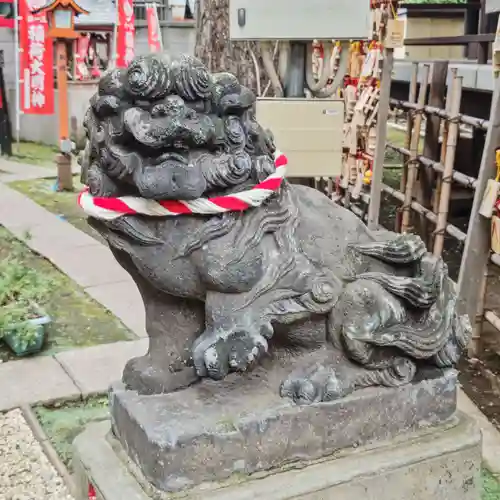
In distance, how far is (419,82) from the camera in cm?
497

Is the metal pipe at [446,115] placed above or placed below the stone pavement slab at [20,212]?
above

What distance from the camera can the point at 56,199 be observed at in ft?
22.1

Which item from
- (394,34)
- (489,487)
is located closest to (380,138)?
(394,34)

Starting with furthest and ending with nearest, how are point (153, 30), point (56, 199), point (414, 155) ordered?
point (153, 30)
point (56, 199)
point (414, 155)

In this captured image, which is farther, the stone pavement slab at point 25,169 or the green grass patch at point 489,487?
the stone pavement slab at point 25,169

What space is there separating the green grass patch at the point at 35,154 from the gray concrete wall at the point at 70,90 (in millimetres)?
203

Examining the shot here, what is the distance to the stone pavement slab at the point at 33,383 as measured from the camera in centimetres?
278

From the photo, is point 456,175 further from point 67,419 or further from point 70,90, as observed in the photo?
point 70,90

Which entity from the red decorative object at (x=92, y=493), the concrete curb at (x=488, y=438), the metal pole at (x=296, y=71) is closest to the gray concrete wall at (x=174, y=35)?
the metal pole at (x=296, y=71)

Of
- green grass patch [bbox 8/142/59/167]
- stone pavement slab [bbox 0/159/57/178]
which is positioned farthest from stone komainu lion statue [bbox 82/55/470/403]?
green grass patch [bbox 8/142/59/167]

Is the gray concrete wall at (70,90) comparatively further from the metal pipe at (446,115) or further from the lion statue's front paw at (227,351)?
the lion statue's front paw at (227,351)

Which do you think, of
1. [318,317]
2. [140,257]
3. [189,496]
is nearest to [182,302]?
[140,257]

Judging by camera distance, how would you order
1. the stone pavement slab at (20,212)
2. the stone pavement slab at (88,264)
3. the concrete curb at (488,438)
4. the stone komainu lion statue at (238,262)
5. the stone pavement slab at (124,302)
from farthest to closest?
the stone pavement slab at (20,212) → the stone pavement slab at (88,264) → the stone pavement slab at (124,302) → the concrete curb at (488,438) → the stone komainu lion statue at (238,262)

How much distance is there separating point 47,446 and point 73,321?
4.05ft
